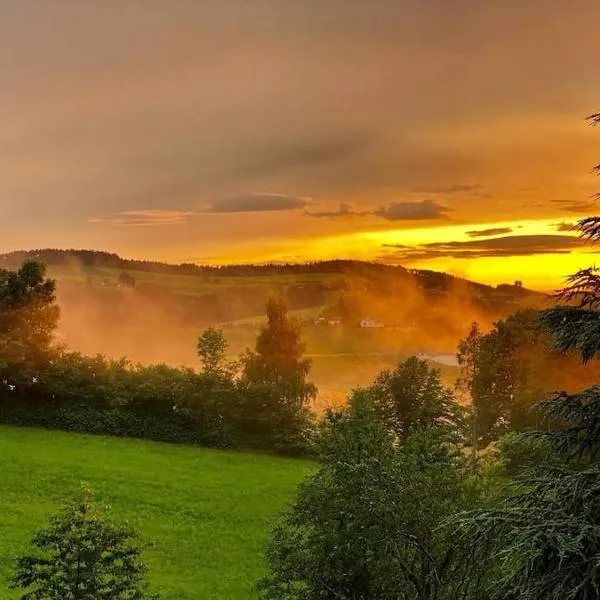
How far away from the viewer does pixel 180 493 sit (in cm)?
2803

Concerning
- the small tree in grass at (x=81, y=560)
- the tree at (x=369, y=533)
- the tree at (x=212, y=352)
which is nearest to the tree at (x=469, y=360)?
the tree at (x=212, y=352)

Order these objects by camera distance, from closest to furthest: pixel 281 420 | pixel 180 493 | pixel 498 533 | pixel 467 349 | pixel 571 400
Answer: pixel 498 533 → pixel 571 400 → pixel 180 493 → pixel 281 420 → pixel 467 349

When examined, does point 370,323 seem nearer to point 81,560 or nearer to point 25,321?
point 25,321

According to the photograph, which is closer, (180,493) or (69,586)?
(69,586)

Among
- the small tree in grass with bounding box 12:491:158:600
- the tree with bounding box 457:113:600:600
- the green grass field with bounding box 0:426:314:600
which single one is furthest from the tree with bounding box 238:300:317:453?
the tree with bounding box 457:113:600:600

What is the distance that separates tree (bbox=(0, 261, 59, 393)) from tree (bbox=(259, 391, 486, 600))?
3207cm

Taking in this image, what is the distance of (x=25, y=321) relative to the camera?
39.4 metres

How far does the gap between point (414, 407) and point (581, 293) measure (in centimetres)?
2855

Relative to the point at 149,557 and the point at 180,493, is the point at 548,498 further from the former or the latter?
the point at 180,493

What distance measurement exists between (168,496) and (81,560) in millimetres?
18250

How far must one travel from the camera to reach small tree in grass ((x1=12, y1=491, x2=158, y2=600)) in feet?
32.5

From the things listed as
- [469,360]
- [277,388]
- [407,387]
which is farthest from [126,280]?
[407,387]

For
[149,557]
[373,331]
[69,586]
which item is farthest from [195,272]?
[69,586]

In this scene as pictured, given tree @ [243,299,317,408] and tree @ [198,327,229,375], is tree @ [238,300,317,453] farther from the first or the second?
tree @ [198,327,229,375]
